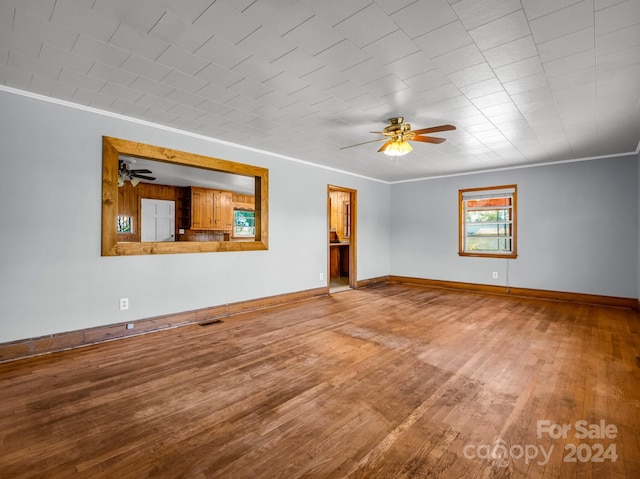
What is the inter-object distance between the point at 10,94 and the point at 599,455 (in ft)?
17.1

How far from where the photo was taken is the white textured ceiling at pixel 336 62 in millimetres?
1903

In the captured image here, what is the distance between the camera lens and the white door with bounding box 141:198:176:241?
8.56 metres

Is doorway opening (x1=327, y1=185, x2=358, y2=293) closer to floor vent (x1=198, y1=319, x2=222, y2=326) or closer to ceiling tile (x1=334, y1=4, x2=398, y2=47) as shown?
floor vent (x1=198, y1=319, x2=222, y2=326)

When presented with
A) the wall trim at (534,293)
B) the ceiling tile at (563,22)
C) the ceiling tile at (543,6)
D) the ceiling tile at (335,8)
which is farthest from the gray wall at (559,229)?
the ceiling tile at (335,8)

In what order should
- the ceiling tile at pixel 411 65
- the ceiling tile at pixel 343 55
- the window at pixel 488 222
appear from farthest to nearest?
the window at pixel 488 222 → the ceiling tile at pixel 411 65 → the ceiling tile at pixel 343 55

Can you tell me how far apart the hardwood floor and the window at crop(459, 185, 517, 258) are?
9.21 ft

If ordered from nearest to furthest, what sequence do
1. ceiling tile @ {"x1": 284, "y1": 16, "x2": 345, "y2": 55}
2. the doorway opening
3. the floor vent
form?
ceiling tile @ {"x1": 284, "y1": 16, "x2": 345, "y2": 55}, the floor vent, the doorway opening

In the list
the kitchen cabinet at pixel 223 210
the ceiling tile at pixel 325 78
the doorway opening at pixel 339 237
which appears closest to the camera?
the ceiling tile at pixel 325 78

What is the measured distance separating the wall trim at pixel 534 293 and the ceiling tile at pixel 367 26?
5.80 meters

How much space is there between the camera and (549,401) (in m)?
2.16

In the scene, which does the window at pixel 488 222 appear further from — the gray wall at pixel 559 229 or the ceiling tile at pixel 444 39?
the ceiling tile at pixel 444 39

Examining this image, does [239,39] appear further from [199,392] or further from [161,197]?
[161,197]

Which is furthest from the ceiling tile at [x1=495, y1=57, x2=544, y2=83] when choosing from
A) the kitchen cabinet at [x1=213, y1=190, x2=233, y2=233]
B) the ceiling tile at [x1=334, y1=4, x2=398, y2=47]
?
the kitchen cabinet at [x1=213, y1=190, x2=233, y2=233]

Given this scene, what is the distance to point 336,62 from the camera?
2445 millimetres
